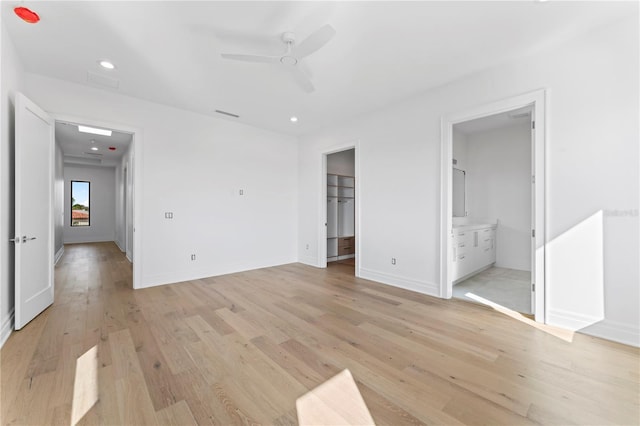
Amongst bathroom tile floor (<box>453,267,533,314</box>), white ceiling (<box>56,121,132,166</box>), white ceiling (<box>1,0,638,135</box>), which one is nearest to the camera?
white ceiling (<box>1,0,638,135</box>)

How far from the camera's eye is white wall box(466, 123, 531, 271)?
5219mm

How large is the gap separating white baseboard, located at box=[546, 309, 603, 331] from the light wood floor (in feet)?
0.77

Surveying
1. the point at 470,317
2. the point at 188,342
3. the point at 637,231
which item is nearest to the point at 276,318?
the point at 188,342

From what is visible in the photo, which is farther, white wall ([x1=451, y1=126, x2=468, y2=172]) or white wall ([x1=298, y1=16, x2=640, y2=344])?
white wall ([x1=451, y1=126, x2=468, y2=172])

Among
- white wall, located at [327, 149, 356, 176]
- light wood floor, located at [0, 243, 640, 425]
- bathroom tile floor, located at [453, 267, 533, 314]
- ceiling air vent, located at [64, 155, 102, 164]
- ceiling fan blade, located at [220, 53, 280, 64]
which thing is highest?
ceiling air vent, located at [64, 155, 102, 164]

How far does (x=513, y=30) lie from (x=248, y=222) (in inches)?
187

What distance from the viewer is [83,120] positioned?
364 centimetres

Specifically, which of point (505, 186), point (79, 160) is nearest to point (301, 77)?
point (505, 186)

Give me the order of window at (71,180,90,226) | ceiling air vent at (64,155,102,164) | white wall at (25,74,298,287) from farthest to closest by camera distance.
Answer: window at (71,180,90,226)
ceiling air vent at (64,155,102,164)
white wall at (25,74,298,287)

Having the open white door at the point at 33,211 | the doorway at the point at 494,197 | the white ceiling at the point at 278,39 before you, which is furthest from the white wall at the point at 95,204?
the doorway at the point at 494,197

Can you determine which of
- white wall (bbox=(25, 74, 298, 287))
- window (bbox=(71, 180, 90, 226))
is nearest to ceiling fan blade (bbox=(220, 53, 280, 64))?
white wall (bbox=(25, 74, 298, 287))

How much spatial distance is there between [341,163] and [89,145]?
647 cm

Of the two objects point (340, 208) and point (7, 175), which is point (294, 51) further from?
point (340, 208)

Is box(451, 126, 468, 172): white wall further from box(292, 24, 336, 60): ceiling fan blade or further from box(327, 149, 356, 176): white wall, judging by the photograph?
box(292, 24, 336, 60): ceiling fan blade
